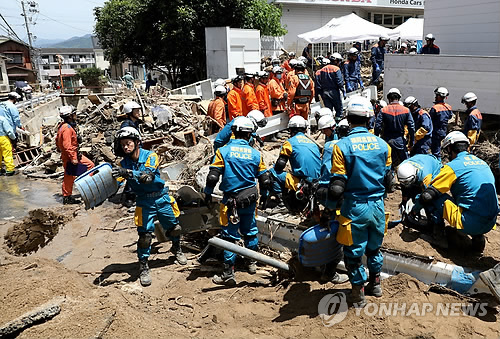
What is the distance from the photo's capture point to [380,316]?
163 inches

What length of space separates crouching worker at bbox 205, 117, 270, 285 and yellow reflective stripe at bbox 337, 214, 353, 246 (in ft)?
4.75

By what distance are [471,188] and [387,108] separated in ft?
12.0

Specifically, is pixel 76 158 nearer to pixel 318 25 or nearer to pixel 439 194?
pixel 439 194

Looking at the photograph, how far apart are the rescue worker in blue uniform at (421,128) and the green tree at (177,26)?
49.7 ft

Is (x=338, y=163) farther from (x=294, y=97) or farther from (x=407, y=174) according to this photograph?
(x=294, y=97)

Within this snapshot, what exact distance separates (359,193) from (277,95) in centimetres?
743

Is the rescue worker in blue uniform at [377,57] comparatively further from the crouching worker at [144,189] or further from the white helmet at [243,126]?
the crouching worker at [144,189]

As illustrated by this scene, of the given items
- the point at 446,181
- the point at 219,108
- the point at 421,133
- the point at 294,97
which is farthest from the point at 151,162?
the point at 294,97

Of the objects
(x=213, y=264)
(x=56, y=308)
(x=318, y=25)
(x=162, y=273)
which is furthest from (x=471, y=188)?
(x=318, y=25)

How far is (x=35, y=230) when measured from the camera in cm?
791

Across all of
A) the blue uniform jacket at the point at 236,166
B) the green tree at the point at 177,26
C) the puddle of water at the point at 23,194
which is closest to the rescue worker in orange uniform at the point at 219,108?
the puddle of water at the point at 23,194

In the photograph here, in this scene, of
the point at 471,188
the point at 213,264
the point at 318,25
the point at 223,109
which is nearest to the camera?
the point at 471,188

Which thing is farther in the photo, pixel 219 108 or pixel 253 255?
pixel 219 108

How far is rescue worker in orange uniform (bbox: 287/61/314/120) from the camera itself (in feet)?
33.8
